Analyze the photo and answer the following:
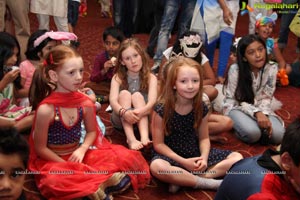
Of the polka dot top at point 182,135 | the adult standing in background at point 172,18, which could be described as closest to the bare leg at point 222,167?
the polka dot top at point 182,135

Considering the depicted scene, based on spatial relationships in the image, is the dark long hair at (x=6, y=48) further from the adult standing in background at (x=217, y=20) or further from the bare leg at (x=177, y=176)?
the adult standing in background at (x=217, y=20)

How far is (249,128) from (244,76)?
1.02 ft

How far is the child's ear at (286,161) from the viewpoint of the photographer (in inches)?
41.5

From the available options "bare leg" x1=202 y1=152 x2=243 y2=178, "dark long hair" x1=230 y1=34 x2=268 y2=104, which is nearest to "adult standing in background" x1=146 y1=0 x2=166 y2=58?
"dark long hair" x1=230 y1=34 x2=268 y2=104

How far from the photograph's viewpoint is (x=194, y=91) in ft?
6.09

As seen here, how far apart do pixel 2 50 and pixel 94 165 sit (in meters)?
0.86

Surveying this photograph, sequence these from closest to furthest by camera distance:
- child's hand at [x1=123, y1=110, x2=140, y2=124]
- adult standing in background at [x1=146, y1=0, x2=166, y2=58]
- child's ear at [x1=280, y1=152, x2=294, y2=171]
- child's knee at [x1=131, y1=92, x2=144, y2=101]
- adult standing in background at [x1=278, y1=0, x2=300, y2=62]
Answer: child's ear at [x1=280, y1=152, x2=294, y2=171] → child's hand at [x1=123, y1=110, x2=140, y2=124] → child's knee at [x1=131, y1=92, x2=144, y2=101] → adult standing in background at [x1=146, y1=0, x2=166, y2=58] → adult standing in background at [x1=278, y1=0, x2=300, y2=62]

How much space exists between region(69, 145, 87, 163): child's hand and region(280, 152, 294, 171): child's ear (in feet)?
3.07

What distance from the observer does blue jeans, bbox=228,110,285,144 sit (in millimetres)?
2311

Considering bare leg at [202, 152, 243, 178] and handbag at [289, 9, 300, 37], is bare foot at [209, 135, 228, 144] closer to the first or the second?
bare leg at [202, 152, 243, 178]

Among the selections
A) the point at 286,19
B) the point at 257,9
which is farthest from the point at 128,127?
the point at 286,19

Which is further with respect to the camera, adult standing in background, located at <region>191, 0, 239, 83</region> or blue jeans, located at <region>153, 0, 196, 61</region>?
blue jeans, located at <region>153, 0, 196, 61</region>

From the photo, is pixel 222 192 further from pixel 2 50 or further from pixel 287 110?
pixel 287 110

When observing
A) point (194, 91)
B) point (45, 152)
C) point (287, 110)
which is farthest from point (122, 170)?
point (287, 110)
